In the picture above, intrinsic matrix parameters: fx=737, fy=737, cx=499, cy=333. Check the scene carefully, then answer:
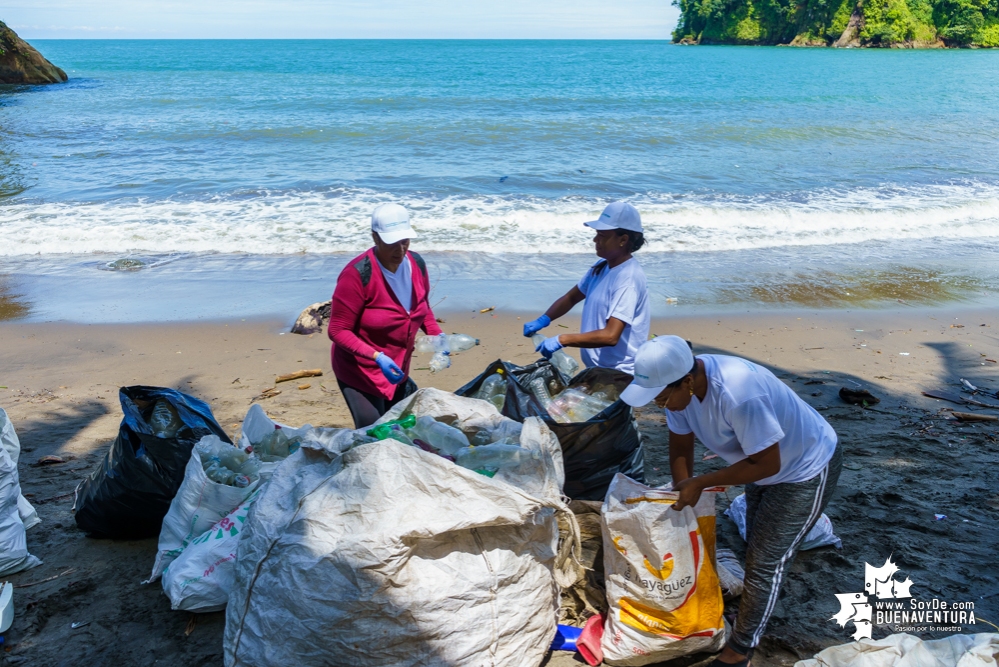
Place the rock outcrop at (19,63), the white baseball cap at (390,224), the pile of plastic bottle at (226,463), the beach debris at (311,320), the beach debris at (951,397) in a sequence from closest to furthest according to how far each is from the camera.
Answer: the pile of plastic bottle at (226,463) < the white baseball cap at (390,224) < the beach debris at (951,397) < the beach debris at (311,320) < the rock outcrop at (19,63)

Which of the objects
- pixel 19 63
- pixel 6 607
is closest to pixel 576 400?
pixel 6 607

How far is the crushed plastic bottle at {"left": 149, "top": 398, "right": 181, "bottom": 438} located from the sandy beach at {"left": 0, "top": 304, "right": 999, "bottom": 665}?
20.0 inches

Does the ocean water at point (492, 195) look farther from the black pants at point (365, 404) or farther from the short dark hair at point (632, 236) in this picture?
the short dark hair at point (632, 236)

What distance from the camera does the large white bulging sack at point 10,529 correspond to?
3.09 metres

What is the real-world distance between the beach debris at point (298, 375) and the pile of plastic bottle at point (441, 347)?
34.2 inches

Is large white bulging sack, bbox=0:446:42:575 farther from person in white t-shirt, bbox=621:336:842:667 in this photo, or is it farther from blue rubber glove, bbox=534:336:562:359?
person in white t-shirt, bbox=621:336:842:667

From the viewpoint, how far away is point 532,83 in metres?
36.9

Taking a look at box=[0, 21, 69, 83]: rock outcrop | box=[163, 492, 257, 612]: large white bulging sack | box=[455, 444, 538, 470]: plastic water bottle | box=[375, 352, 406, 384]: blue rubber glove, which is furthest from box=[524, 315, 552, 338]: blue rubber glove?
box=[0, 21, 69, 83]: rock outcrop

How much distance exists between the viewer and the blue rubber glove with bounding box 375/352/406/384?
137 inches

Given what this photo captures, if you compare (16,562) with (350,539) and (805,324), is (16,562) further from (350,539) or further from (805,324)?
(805,324)

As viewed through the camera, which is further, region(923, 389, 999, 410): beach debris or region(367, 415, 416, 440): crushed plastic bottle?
region(923, 389, 999, 410): beach debris

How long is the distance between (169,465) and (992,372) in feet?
18.7

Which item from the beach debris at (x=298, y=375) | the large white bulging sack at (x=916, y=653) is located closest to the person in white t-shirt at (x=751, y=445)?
the large white bulging sack at (x=916, y=653)

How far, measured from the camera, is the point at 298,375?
555 cm
